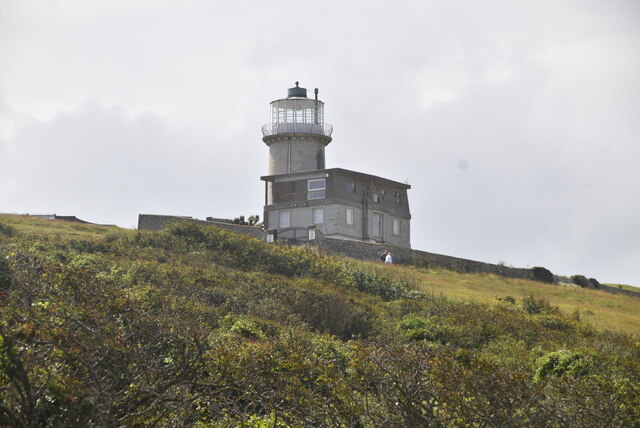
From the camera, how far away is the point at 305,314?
2639 cm

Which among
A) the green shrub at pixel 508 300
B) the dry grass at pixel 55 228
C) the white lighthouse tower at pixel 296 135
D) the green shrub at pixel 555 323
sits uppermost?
the white lighthouse tower at pixel 296 135

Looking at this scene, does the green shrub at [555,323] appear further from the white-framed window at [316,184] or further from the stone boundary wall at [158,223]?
the white-framed window at [316,184]

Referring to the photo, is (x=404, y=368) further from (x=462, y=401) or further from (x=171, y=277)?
(x=171, y=277)

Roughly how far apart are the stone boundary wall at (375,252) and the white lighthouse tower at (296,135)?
35.7 feet

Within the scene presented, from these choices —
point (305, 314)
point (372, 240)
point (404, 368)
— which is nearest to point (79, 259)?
point (305, 314)

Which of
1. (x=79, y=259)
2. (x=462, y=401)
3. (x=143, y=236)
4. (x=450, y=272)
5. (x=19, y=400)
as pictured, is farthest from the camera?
(x=450, y=272)

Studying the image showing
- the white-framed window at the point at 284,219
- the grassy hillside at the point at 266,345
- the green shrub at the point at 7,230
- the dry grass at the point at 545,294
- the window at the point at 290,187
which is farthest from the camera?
the window at the point at 290,187

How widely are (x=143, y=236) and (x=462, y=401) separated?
25.8m

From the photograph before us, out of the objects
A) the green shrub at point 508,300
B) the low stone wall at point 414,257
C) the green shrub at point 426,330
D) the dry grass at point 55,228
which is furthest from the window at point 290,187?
the green shrub at point 426,330

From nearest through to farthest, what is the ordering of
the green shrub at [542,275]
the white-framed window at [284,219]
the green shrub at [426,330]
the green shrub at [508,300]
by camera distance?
the green shrub at [426,330]
the green shrub at [508,300]
the green shrub at [542,275]
the white-framed window at [284,219]

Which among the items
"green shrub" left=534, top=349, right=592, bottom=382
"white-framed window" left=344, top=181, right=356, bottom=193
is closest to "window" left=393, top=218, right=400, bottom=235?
"white-framed window" left=344, top=181, right=356, bottom=193

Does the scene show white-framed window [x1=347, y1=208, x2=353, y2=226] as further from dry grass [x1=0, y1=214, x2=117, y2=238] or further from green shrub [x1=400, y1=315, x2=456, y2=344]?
green shrub [x1=400, y1=315, x2=456, y2=344]

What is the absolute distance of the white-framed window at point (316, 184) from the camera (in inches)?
2116

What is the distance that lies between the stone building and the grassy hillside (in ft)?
50.9
